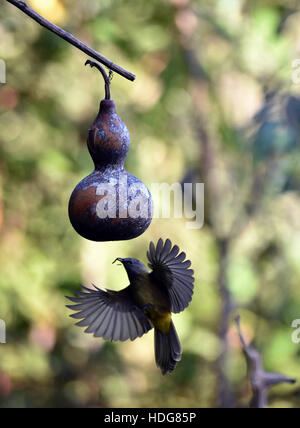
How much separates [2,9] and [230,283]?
6.86 ft

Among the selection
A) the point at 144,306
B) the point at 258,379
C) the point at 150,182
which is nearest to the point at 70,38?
the point at 144,306

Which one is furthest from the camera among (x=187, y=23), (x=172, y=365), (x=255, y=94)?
(x=255, y=94)

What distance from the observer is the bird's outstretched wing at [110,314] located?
1310 mm

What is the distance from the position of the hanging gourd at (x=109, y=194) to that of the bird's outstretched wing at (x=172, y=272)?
0.30 feet

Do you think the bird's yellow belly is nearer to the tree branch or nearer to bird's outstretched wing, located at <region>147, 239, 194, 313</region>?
bird's outstretched wing, located at <region>147, 239, 194, 313</region>

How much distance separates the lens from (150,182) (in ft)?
12.3

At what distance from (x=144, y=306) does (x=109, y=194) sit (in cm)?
29

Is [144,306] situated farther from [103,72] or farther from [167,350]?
[103,72]

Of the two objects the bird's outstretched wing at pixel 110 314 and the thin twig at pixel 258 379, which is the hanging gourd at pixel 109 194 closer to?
the bird's outstretched wing at pixel 110 314

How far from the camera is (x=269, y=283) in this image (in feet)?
12.5

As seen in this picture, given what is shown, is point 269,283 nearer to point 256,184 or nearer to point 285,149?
point 256,184

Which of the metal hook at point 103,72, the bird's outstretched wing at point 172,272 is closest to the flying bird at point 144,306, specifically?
the bird's outstretched wing at point 172,272

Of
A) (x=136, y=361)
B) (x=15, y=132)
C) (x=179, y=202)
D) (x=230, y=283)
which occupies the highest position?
(x=15, y=132)
